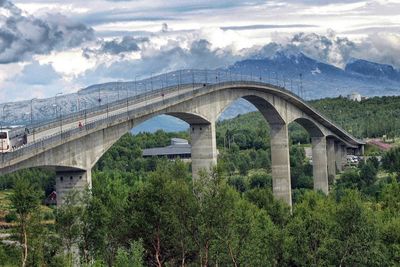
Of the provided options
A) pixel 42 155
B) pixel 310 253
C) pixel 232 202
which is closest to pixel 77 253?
pixel 42 155

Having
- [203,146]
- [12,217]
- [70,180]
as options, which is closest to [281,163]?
[203,146]

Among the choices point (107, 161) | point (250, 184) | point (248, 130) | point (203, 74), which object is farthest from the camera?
point (248, 130)

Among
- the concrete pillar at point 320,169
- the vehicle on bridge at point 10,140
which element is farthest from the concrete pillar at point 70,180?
Answer: the concrete pillar at point 320,169

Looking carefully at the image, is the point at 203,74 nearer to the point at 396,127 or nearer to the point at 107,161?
the point at 107,161

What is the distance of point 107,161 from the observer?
138500mm

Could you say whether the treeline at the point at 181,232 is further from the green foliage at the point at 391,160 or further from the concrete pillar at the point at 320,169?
the green foliage at the point at 391,160

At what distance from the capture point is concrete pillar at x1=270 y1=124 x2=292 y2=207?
310 feet

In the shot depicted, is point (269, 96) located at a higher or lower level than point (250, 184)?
higher

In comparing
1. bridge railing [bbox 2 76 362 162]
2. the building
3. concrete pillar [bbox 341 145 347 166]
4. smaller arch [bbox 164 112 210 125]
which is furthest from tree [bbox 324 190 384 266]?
the building

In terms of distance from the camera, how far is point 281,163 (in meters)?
94.9

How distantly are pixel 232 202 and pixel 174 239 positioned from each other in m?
4.15

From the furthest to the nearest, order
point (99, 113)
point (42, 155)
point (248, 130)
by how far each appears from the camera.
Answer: point (248, 130)
point (99, 113)
point (42, 155)

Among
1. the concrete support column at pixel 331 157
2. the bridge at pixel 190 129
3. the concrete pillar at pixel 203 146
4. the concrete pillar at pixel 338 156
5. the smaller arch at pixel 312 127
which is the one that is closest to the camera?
the bridge at pixel 190 129

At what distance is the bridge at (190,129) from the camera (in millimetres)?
53031
